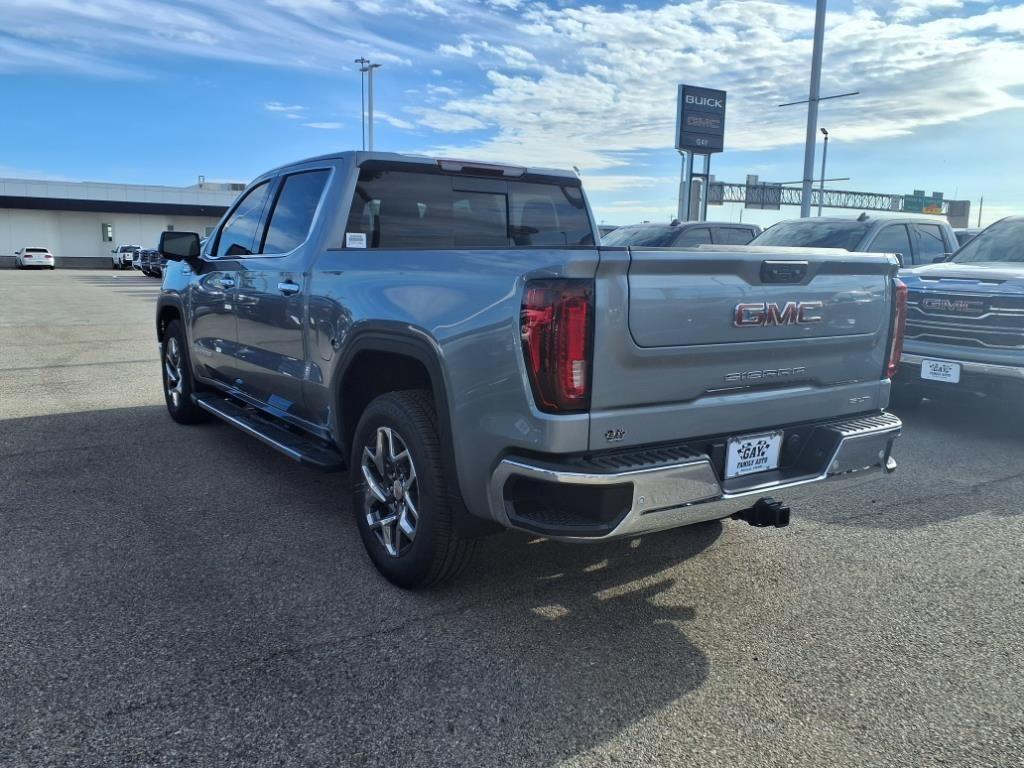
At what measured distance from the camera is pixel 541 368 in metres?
2.90

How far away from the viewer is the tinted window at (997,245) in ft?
27.0

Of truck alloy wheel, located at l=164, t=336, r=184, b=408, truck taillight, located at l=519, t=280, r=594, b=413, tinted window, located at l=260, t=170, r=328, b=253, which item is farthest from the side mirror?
truck taillight, located at l=519, t=280, r=594, b=413

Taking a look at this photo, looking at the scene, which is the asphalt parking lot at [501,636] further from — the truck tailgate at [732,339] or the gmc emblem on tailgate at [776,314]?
the gmc emblem on tailgate at [776,314]

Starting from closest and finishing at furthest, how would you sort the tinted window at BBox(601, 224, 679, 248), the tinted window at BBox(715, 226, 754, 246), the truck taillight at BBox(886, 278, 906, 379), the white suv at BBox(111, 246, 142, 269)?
the truck taillight at BBox(886, 278, 906, 379) < the tinted window at BBox(601, 224, 679, 248) < the tinted window at BBox(715, 226, 754, 246) < the white suv at BBox(111, 246, 142, 269)

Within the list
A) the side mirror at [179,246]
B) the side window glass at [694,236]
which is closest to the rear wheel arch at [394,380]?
the side mirror at [179,246]

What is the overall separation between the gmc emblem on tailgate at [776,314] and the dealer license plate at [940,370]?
4169 mm

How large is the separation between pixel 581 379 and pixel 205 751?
1.69 m

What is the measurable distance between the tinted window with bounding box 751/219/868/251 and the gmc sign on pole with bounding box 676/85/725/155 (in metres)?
18.5

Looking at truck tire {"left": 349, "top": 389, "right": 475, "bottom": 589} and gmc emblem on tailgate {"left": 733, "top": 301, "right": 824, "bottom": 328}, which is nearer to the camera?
gmc emblem on tailgate {"left": 733, "top": 301, "right": 824, "bottom": 328}

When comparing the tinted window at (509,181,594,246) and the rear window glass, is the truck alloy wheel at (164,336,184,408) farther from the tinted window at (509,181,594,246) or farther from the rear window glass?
the tinted window at (509,181,594,246)

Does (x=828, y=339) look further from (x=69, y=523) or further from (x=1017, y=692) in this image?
(x=69, y=523)

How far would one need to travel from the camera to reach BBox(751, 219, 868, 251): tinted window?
9.48m

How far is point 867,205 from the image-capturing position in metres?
61.4

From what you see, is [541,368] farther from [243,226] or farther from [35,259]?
[35,259]
